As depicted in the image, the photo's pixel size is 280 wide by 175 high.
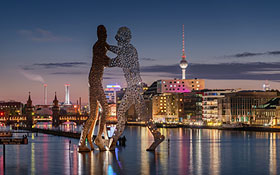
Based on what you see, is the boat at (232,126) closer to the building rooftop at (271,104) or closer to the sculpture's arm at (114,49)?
the building rooftop at (271,104)

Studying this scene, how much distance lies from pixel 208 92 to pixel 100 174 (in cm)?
14321

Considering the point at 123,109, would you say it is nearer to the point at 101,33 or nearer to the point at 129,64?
the point at 129,64

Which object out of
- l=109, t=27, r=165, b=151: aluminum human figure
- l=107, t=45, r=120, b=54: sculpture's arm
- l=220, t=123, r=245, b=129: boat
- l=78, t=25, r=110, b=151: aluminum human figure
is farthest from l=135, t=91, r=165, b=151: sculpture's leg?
l=220, t=123, r=245, b=129: boat

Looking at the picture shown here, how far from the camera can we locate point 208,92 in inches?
6954

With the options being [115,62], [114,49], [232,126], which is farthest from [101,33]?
[232,126]

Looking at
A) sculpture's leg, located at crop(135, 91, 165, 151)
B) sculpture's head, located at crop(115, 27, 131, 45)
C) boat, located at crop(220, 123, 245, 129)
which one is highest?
sculpture's head, located at crop(115, 27, 131, 45)

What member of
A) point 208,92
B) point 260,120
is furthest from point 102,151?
point 208,92

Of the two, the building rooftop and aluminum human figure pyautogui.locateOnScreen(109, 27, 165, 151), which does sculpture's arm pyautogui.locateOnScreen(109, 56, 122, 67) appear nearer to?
aluminum human figure pyautogui.locateOnScreen(109, 27, 165, 151)

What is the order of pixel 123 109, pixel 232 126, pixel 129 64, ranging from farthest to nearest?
pixel 232 126 < pixel 123 109 < pixel 129 64

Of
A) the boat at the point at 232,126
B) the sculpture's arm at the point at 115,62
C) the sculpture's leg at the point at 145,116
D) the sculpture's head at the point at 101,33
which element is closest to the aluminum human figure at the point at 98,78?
the sculpture's head at the point at 101,33

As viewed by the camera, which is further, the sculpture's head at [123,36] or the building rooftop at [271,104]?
the building rooftop at [271,104]

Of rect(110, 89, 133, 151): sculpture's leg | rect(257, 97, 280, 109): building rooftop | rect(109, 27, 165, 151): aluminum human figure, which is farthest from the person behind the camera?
rect(257, 97, 280, 109): building rooftop

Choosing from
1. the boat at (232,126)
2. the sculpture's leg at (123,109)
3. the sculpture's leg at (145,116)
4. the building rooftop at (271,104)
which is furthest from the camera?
the boat at (232,126)

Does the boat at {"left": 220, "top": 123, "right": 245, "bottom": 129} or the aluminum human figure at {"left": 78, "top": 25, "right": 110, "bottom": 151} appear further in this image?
the boat at {"left": 220, "top": 123, "right": 245, "bottom": 129}
